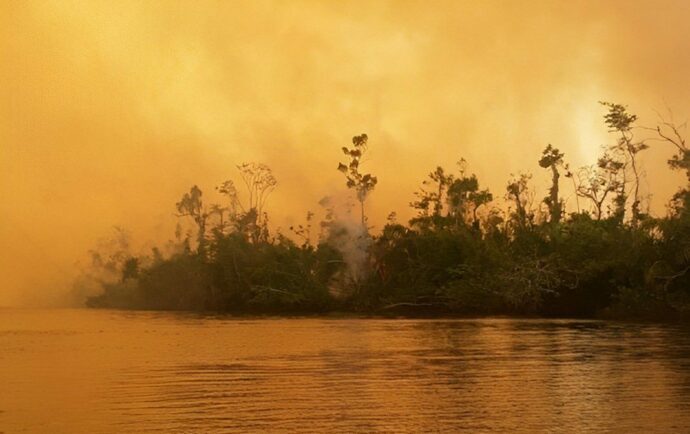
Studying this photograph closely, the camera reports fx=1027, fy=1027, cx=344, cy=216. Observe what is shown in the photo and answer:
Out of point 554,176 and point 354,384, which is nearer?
point 354,384

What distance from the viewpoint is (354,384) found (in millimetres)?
27516

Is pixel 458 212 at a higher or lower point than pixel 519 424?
higher

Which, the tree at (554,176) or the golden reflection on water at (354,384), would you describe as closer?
the golden reflection on water at (354,384)

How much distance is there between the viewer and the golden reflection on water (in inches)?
816

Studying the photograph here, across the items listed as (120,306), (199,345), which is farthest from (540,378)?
(120,306)

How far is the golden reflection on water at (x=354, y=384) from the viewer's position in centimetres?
2072

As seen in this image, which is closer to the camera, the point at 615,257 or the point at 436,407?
the point at 436,407

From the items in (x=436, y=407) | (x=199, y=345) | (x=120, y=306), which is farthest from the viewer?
(x=120, y=306)

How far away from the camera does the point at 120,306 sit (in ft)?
426

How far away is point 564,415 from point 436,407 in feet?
9.54

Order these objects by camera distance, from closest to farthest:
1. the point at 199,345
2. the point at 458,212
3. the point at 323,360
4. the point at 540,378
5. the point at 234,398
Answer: the point at 234,398
the point at 540,378
the point at 323,360
the point at 199,345
the point at 458,212

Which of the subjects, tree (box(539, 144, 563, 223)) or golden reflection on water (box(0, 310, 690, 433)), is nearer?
golden reflection on water (box(0, 310, 690, 433))

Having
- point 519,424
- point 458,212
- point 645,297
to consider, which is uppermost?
point 458,212

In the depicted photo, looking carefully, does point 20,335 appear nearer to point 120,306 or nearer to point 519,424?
point 519,424
